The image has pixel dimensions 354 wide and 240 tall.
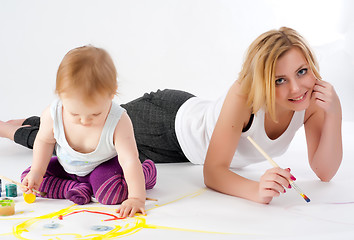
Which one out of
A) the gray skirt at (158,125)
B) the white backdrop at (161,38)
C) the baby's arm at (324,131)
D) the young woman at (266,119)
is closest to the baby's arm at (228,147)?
the young woman at (266,119)

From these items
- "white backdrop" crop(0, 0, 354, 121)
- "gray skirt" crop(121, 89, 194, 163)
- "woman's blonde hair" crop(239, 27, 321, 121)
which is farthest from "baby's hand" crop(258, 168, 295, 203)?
"white backdrop" crop(0, 0, 354, 121)

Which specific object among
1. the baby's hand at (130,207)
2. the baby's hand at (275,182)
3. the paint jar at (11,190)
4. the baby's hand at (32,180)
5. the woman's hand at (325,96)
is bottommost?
the paint jar at (11,190)

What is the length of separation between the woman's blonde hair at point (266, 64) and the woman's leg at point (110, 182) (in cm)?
38

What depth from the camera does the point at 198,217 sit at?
140 centimetres

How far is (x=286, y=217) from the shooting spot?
140cm

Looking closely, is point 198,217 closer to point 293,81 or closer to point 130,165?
point 130,165

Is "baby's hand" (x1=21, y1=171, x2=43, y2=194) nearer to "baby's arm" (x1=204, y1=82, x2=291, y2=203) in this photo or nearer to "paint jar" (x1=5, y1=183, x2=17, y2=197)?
"paint jar" (x1=5, y1=183, x2=17, y2=197)

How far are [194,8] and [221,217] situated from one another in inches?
89.0

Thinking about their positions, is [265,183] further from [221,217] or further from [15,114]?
[15,114]

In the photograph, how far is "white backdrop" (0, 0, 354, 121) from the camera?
317 centimetres

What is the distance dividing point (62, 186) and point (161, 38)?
194 cm

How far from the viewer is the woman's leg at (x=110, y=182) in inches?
58.7

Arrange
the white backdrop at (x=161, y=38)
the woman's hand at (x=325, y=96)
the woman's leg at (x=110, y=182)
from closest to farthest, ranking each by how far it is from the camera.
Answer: the woman's leg at (x=110, y=182), the woman's hand at (x=325, y=96), the white backdrop at (x=161, y=38)

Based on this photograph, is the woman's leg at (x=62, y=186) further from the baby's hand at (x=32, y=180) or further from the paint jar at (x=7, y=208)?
the paint jar at (x=7, y=208)
